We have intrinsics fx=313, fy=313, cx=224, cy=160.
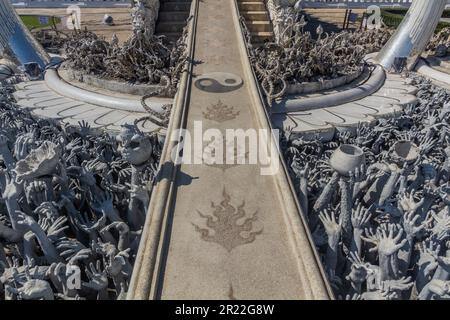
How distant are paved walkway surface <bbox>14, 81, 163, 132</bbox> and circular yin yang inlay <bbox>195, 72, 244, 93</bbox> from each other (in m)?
1.87

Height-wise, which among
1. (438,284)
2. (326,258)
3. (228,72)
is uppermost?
(228,72)

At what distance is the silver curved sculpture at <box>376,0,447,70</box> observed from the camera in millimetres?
12359

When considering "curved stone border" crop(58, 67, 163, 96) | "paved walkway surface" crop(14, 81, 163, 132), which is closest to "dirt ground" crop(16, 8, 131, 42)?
"curved stone border" crop(58, 67, 163, 96)

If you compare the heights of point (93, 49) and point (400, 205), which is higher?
point (93, 49)

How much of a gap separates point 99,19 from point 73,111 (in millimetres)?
17129

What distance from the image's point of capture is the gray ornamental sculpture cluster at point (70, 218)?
439 cm

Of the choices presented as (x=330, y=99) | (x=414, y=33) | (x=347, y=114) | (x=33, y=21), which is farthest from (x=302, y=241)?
(x=33, y=21)

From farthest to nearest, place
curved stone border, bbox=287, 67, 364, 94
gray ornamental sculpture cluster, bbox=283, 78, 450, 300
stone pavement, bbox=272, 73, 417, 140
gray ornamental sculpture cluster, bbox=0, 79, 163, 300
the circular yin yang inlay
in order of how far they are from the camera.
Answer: curved stone border, bbox=287, 67, 364, 94, the circular yin yang inlay, stone pavement, bbox=272, 73, 417, 140, gray ornamental sculpture cluster, bbox=283, 78, 450, 300, gray ornamental sculpture cluster, bbox=0, 79, 163, 300

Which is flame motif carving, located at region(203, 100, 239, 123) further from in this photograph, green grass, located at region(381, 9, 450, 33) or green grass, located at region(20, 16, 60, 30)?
green grass, located at region(20, 16, 60, 30)

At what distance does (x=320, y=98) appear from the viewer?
32.0ft
